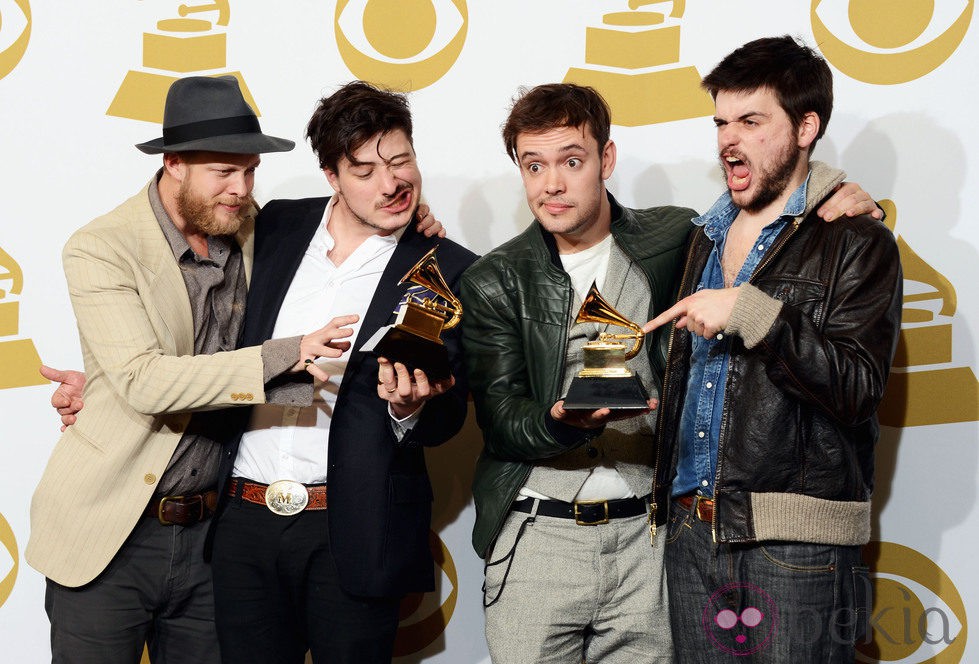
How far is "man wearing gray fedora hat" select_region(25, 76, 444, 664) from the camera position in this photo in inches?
110

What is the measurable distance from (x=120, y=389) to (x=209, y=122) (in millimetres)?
816

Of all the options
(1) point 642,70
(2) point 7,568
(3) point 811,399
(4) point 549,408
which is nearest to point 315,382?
(4) point 549,408

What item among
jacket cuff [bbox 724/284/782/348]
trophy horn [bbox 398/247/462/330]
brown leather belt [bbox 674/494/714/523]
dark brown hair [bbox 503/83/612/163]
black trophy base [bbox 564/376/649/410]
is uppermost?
dark brown hair [bbox 503/83/612/163]

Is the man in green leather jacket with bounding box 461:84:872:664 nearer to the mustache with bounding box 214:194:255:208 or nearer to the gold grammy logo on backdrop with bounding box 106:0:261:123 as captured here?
the mustache with bounding box 214:194:255:208

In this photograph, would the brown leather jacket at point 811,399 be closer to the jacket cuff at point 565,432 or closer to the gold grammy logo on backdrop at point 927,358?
the jacket cuff at point 565,432

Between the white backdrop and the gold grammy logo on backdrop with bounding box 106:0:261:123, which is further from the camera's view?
the gold grammy logo on backdrop with bounding box 106:0:261:123

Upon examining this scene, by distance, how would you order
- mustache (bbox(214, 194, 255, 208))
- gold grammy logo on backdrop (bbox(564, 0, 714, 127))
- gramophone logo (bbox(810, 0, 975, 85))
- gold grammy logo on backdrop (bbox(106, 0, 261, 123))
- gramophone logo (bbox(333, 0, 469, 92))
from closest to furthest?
mustache (bbox(214, 194, 255, 208)), gramophone logo (bbox(810, 0, 975, 85)), gold grammy logo on backdrop (bbox(564, 0, 714, 127)), gramophone logo (bbox(333, 0, 469, 92)), gold grammy logo on backdrop (bbox(106, 0, 261, 123))

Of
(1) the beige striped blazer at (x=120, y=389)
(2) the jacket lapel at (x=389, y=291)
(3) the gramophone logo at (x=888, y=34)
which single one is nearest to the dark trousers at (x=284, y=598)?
(1) the beige striped blazer at (x=120, y=389)

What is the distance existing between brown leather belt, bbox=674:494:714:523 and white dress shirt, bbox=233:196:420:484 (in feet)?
2.51

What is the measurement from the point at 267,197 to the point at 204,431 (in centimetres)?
118

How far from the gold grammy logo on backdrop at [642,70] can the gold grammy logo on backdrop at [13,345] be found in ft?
7.37

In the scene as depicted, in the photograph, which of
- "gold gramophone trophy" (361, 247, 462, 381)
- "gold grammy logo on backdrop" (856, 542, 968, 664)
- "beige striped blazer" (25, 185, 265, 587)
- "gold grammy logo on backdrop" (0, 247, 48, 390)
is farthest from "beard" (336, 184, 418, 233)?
"gold grammy logo on backdrop" (856, 542, 968, 664)

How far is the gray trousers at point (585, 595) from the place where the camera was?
2.73m

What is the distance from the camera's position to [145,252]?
9.57 ft
